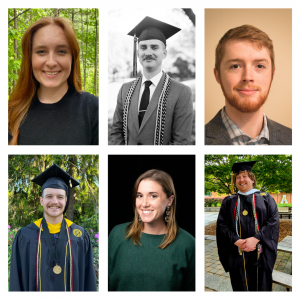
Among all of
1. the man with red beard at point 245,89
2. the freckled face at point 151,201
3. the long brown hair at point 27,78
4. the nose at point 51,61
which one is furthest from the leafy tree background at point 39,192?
the man with red beard at point 245,89

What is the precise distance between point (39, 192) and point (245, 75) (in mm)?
2568

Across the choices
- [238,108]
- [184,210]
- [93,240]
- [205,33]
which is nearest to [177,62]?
[205,33]

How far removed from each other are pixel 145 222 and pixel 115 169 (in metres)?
0.64

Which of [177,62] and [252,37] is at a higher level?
[252,37]

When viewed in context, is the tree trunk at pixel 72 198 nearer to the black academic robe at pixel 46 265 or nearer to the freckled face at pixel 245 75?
the black academic robe at pixel 46 265

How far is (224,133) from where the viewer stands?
2471 millimetres

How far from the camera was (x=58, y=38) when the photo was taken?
239 cm

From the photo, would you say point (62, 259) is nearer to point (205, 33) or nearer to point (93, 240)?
point (93, 240)

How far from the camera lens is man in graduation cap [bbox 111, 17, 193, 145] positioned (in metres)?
2.39

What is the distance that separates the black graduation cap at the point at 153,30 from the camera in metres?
2.39

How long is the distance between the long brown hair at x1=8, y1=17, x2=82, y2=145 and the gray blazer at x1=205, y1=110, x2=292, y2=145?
1.48m

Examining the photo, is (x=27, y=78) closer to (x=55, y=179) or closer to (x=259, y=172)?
(x=55, y=179)

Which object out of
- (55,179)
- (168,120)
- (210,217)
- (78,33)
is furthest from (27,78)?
(210,217)

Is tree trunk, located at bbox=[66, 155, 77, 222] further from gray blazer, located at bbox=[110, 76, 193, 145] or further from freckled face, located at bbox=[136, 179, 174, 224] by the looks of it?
freckled face, located at bbox=[136, 179, 174, 224]
